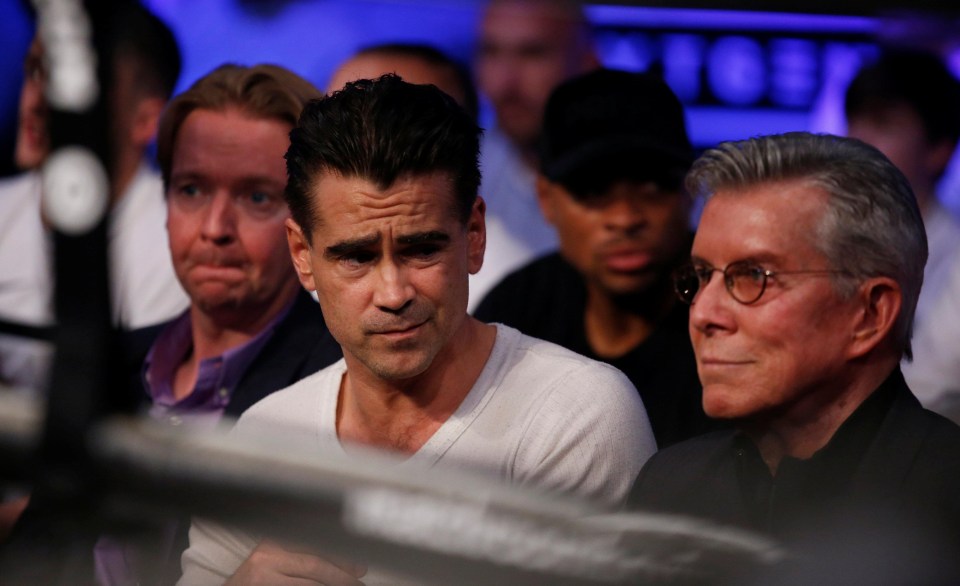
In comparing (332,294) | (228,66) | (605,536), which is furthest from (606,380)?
(605,536)

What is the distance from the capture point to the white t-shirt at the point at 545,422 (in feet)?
5.98

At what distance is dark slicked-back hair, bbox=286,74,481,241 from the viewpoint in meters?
1.84

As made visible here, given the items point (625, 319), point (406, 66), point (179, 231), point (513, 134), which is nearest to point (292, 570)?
point (625, 319)

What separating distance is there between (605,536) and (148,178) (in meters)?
2.14

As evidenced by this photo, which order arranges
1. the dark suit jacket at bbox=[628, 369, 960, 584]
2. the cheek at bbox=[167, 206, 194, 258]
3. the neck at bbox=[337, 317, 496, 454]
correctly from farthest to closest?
the cheek at bbox=[167, 206, 194, 258], the neck at bbox=[337, 317, 496, 454], the dark suit jacket at bbox=[628, 369, 960, 584]

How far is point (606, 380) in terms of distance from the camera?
192cm

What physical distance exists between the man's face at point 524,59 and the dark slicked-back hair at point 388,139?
480mm

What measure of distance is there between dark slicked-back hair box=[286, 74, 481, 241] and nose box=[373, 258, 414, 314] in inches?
4.9

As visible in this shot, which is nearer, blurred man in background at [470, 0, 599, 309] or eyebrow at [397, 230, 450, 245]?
eyebrow at [397, 230, 450, 245]

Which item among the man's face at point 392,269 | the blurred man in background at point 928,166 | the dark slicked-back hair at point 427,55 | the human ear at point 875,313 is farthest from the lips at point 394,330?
the blurred man in background at point 928,166

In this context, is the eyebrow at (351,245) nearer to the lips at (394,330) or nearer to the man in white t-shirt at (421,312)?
the man in white t-shirt at (421,312)

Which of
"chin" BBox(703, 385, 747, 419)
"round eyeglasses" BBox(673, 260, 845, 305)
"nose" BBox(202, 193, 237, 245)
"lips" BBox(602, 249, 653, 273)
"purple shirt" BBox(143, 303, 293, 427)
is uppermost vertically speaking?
"round eyeglasses" BBox(673, 260, 845, 305)

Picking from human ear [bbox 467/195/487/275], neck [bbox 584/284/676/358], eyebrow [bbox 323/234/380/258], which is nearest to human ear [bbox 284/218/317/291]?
eyebrow [bbox 323/234/380/258]

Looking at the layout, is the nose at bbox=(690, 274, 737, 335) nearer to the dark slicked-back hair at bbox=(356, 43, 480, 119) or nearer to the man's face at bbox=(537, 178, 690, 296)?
the man's face at bbox=(537, 178, 690, 296)
